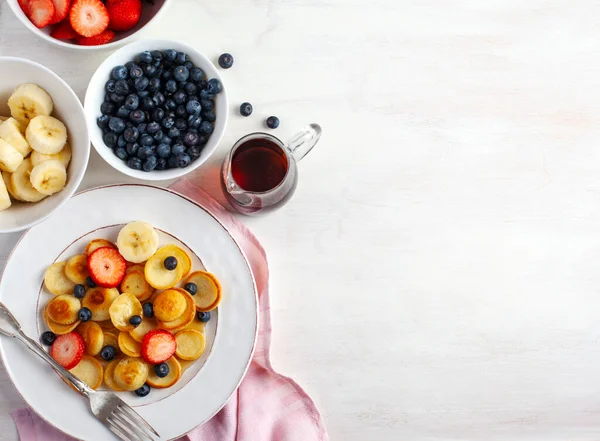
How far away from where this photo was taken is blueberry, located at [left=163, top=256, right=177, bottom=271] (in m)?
Answer: 1.21

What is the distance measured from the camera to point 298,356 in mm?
1336

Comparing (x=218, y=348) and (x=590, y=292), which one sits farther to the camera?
(x=590, y=292)

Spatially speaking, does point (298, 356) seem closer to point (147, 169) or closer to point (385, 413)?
point (385, 413)

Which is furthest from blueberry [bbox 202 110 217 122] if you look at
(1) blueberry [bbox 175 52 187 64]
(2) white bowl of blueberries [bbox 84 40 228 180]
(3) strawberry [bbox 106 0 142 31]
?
(3) strawberry [bbox 106 0 142 31]

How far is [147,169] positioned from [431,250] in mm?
611

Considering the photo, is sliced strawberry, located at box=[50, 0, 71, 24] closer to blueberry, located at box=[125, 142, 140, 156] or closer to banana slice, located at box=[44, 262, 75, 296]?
blueberry, located at box=[125, 142, 140, 156]

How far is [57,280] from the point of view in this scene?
1.22m

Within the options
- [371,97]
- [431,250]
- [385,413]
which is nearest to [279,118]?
[371,97]

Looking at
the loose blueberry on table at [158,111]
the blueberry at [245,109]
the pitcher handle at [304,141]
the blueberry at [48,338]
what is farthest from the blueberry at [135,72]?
the blueberry at [48,338]

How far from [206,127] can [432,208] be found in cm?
51

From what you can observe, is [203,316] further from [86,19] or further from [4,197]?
[86,19]

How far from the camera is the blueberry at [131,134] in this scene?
1183 millimetres

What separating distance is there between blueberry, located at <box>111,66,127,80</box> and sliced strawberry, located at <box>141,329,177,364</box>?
0.49m

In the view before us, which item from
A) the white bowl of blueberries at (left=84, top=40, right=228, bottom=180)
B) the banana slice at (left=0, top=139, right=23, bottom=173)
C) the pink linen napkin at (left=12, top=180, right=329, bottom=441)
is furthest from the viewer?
the pink linen napkin at (left=12, top=180, right=329, bottom=441)
